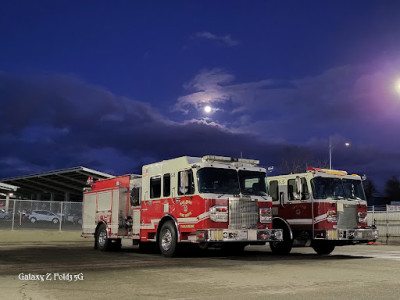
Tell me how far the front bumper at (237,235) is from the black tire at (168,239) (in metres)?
1.08

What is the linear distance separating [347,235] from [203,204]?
16.1 feet

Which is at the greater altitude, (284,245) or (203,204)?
(203,204)

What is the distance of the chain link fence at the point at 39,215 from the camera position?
25.2 m

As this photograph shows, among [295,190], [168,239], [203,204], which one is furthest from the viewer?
[295,190]

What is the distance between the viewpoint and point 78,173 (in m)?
34.2

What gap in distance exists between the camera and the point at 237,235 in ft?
42.3

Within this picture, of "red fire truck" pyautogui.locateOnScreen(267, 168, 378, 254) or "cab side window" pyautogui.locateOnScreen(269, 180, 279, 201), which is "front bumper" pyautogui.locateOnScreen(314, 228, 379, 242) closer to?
"red fire truck" pyautogui.locateOnScreen(267, 168, 378, 254)

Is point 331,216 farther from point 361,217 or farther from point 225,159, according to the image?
point 225,159

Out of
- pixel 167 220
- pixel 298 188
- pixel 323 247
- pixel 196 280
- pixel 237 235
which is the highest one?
pixel 298 188

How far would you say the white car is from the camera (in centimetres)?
2569

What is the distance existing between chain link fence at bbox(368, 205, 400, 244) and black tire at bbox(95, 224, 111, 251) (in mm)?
15466

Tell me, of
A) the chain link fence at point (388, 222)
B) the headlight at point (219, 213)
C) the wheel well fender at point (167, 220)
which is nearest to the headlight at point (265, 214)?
the headlight at point (219, 213)

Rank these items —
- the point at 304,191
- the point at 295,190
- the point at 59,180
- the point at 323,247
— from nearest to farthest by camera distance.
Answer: the point at 304,191, the point at 295,190, the point at 323,247, the point at 59,180

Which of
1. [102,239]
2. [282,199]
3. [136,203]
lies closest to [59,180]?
[102,239]
